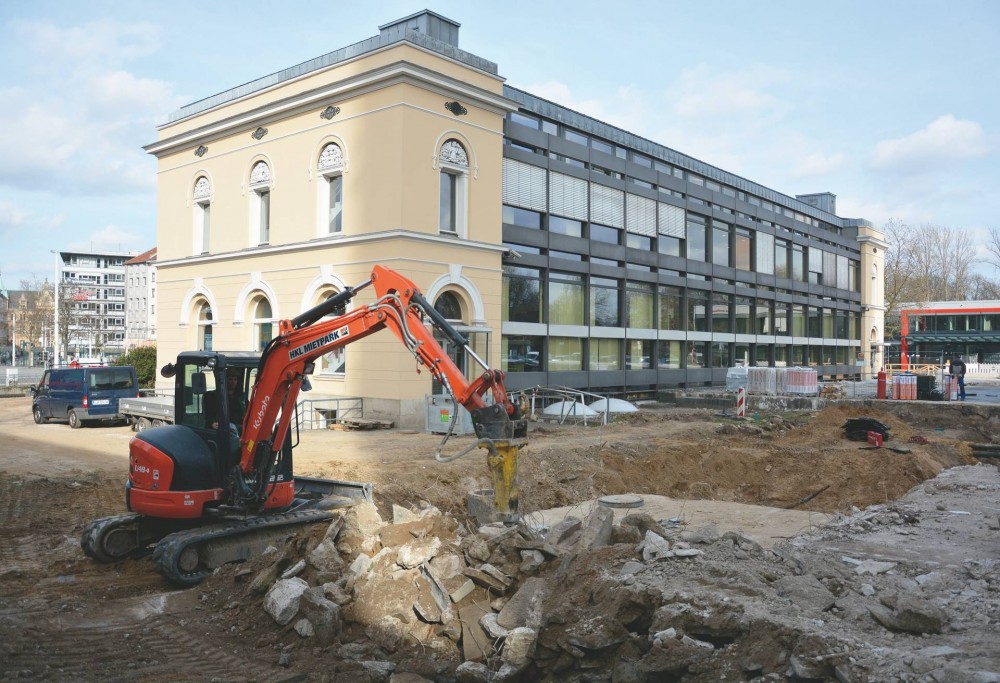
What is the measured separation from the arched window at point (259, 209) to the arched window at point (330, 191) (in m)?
3.25

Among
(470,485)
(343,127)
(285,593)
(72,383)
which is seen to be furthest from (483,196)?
(285,593)

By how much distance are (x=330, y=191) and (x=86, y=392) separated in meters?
10.2

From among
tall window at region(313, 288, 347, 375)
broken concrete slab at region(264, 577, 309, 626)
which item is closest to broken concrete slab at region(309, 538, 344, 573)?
broken concrete slab at region(264, 577, 309, 626)

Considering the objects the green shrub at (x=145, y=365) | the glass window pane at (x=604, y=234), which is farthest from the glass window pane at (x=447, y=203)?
the green shrub at (x=145, y=365)

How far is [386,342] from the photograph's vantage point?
23359 mm

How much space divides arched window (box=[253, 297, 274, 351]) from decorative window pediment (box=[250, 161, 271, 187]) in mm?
4256

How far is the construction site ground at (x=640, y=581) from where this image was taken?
599 cm

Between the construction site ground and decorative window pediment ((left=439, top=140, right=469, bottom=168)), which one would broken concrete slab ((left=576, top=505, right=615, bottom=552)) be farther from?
decorative window pediment ((left=439, top=140, right=469, bottom=168))

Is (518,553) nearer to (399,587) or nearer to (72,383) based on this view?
(399,587)

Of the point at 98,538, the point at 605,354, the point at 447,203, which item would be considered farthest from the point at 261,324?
the point at 98,538

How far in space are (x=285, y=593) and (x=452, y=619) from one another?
1.83 metres

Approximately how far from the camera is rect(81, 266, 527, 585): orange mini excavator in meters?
9.45

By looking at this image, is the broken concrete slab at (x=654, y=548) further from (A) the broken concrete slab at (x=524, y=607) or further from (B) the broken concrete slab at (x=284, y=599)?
(B) the broken concrete slab at (x=284, y=599)

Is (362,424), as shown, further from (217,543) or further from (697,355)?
(697,355)
